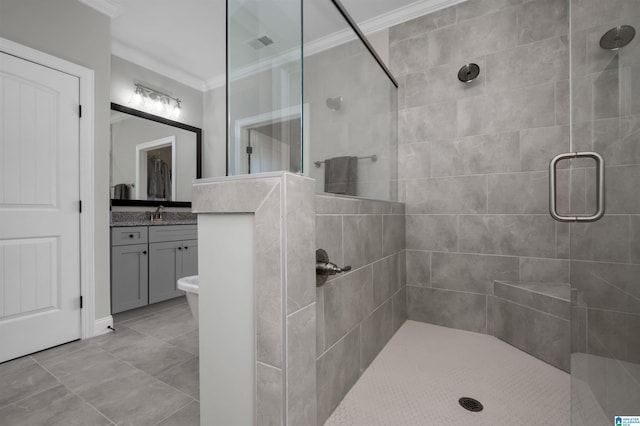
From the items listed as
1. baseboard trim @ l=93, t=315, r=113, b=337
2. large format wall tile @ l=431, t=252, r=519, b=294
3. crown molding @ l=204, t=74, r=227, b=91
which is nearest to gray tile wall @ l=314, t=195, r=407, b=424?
large format wall tile @ l=431, t=252, r=519, b=294

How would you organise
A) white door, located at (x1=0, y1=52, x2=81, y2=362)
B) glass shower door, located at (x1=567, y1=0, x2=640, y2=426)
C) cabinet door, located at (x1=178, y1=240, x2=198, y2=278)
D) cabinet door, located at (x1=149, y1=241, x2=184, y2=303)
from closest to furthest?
1. glass shower door, located at (x1=567, y1=0, x2=640, y2=426)
2. white door, located at (x1=0, y1=52, x2=81, y2=362)
3. cabinet door, located at (x1=149, y1=241, x2=184, y2=303)
4. cabinet door, located at (x1=178, y1=240, x2=198, y2=278)

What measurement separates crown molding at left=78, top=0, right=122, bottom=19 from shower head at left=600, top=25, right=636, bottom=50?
312cm

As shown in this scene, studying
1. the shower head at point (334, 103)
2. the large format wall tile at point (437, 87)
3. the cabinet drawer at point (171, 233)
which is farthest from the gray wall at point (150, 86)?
the large format wall tile at point (437, 87)

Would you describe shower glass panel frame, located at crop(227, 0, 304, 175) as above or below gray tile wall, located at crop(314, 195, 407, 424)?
above

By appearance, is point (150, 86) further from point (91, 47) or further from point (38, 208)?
point (38, 208)

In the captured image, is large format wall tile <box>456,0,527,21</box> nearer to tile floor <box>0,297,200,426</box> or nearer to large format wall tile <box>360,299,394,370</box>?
large format wall tile <box>360,299,394,370</box>

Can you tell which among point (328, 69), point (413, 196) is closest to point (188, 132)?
point (328, 69)

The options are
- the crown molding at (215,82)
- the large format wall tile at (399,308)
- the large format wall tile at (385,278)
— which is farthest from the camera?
the crown molding at (215,82)

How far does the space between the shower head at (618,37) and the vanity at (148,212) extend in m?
3.24

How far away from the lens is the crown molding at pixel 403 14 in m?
2.27

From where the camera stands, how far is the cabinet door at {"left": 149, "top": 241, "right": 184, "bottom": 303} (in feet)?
9.20

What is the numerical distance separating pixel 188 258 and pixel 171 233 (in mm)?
341

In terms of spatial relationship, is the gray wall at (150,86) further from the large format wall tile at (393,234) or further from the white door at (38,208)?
the large format wall tile at (393,234)

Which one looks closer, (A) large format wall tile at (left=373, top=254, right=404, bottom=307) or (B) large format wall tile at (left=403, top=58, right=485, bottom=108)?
(A) large format wall tile at (left=373, top=254, right=404, bottom=307)
